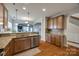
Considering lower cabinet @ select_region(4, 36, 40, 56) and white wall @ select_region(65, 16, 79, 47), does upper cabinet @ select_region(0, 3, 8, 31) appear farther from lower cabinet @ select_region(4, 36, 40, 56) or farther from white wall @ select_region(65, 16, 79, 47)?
white wall @ select_region(65, 16, 79, 47)

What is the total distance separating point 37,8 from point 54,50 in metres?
0.84

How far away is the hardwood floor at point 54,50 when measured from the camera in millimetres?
1529

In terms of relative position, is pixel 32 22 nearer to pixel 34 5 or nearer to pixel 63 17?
pixel 34 5

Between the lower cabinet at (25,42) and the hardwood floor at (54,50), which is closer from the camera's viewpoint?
the hardwood floor at (54,50)

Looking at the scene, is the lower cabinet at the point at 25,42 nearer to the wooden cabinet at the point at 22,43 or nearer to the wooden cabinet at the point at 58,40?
the wooden cabinet at the point at 22,43

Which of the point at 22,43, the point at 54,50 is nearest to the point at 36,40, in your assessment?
the point at 22,43

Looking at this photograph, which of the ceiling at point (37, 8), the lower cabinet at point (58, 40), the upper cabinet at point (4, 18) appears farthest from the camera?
the lower cabinet at point (58, 40)

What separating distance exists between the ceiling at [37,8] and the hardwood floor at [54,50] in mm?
581

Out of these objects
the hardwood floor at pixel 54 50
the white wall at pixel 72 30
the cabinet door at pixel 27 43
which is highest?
the white wall at pixel 72 30

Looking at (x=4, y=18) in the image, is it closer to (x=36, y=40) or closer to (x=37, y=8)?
(x=37, y=8)

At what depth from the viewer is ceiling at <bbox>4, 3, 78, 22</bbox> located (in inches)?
58.7

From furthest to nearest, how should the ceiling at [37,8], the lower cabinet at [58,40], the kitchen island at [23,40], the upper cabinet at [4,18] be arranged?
the kitchen island at [23,40], the lower cabinet at [58,40], the upper cabinet at [4,18], the ceiling at [37,8]

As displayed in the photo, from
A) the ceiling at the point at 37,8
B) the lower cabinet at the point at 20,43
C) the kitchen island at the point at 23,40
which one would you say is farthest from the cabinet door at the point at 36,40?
the ceiling at the point at 37,8

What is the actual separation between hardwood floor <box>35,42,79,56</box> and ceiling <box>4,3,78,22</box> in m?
0.58
